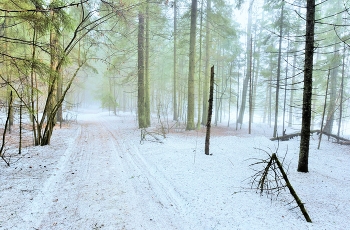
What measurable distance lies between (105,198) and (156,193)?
114cm

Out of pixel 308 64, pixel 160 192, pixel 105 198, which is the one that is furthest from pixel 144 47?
pixel 105 198

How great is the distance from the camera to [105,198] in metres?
4.19

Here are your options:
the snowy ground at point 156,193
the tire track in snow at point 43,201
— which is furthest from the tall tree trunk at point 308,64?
the tire track in snow at point 43,201

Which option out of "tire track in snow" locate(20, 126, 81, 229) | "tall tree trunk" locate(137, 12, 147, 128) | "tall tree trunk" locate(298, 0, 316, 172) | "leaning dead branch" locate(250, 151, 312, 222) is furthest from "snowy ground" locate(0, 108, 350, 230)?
"tall tree trunk" locate(137, 12, 147, 128)

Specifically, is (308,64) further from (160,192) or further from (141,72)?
(141,72)

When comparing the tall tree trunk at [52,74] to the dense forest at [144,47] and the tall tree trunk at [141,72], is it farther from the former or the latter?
the tall tree trunk at [141,72]

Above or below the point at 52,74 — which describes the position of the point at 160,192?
below

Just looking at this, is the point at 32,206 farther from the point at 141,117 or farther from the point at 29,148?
the point at 141,117

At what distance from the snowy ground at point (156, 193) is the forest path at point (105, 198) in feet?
0.06

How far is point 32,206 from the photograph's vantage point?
385 centimetres

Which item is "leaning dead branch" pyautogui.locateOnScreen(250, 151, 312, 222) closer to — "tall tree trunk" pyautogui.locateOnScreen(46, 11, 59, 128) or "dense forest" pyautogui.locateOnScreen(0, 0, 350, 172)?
"dense forest" pyautogui.locateOnScreen(0, 0, 350, 172)

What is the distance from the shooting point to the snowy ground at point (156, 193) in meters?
3.52

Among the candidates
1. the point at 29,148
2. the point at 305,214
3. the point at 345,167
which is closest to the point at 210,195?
the point at 305,214

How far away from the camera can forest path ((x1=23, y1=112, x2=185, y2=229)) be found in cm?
345
